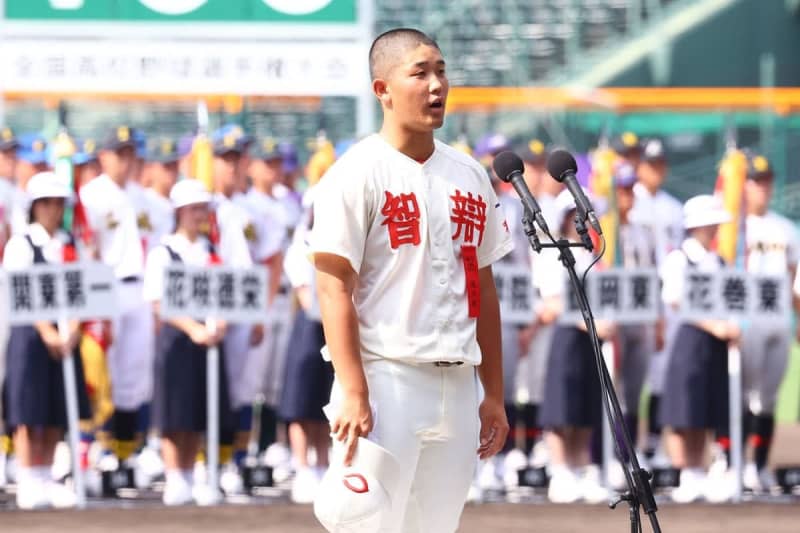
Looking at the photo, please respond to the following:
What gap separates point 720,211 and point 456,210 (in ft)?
19.6

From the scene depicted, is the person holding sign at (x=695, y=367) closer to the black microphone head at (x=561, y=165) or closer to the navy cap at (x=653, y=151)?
the navy cap at (x=653, y=151)

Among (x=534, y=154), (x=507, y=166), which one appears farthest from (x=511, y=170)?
(x=534, y=154)

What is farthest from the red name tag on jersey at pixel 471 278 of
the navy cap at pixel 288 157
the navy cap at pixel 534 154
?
the navy cap at pixel 288 157

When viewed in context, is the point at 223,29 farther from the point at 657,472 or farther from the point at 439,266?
the point at 439,266

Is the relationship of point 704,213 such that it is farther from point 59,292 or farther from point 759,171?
point 59,292

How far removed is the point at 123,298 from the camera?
10.8 metres

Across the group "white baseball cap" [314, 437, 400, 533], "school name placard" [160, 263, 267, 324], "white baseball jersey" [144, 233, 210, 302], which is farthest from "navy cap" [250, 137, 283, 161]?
"white baseball cap" [314, 437, 400, 533]

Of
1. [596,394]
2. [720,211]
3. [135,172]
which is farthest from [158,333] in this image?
[720,211]

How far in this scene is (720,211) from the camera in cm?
1053

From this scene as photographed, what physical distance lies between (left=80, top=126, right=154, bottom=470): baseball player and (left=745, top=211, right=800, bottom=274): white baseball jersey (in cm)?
361

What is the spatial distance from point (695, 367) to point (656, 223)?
1229 mm

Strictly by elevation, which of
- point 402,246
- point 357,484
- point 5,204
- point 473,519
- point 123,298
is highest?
point 5,204

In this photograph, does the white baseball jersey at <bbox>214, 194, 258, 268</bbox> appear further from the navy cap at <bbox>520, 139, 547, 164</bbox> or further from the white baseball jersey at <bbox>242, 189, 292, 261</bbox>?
the navy cap at <bbox>520, 139, 547, 164</bbox>

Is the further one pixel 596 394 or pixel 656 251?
pixel 656 251
